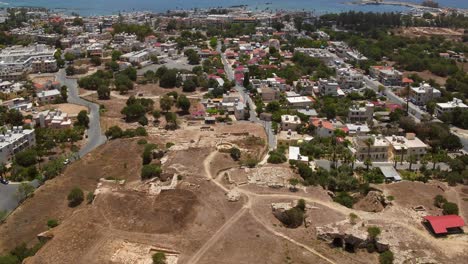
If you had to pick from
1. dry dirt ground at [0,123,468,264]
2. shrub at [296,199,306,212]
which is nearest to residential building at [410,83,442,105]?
dry dirt ground at [0,123,468,264]

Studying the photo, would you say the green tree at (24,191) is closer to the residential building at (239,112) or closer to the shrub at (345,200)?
the shrub at (345,200)

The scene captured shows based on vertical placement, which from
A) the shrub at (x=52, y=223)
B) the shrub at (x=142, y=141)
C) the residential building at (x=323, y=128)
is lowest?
the shrub at (x=52, y=223)

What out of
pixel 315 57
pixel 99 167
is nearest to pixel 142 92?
pixel 99 167

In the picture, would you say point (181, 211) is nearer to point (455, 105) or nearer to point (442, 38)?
point (455, 105)

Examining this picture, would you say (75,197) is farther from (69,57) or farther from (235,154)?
(69,57)

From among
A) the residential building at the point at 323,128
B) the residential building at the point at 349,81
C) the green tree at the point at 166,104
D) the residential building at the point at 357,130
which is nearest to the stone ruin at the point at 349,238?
the residential building at the point at 323,128

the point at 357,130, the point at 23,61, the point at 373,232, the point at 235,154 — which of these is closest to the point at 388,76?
the point at 357,130
